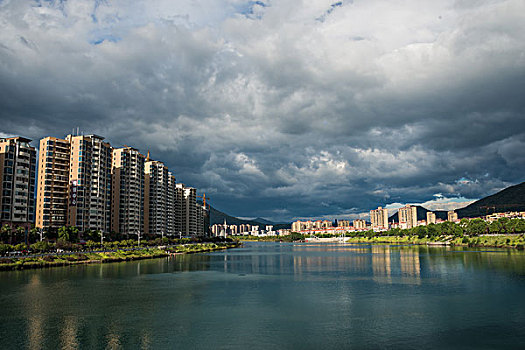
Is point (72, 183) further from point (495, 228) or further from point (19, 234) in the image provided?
point (495, 228)

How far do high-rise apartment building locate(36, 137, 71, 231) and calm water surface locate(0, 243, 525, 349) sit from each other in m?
64.0

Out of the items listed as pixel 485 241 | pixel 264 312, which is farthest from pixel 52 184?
pixel 485 241

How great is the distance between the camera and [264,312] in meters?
A: 40.3

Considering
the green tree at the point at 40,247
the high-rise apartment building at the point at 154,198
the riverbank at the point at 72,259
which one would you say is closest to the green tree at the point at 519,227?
the riverbank at the point at 72,259

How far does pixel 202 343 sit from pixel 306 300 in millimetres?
19565

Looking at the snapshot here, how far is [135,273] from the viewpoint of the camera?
250 ft

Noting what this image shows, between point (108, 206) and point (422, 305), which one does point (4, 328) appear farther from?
point (108, 206)

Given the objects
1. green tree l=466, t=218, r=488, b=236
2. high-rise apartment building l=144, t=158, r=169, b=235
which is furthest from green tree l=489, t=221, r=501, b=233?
high-rise apartment building l=144, t=158, r=169, b=235

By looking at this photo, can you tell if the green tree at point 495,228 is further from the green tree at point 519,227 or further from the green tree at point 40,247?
the green tree at point 40,247

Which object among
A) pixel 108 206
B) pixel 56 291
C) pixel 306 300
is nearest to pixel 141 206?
pixel 108 206

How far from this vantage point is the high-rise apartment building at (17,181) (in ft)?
356

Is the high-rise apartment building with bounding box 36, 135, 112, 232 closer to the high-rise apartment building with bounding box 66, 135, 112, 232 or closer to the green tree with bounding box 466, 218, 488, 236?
the high-rise apartment building with bounding box 66, 135, 112, 232

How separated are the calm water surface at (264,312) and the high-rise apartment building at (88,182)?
6654cm

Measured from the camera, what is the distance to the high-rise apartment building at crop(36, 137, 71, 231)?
Answer: 410 ft
